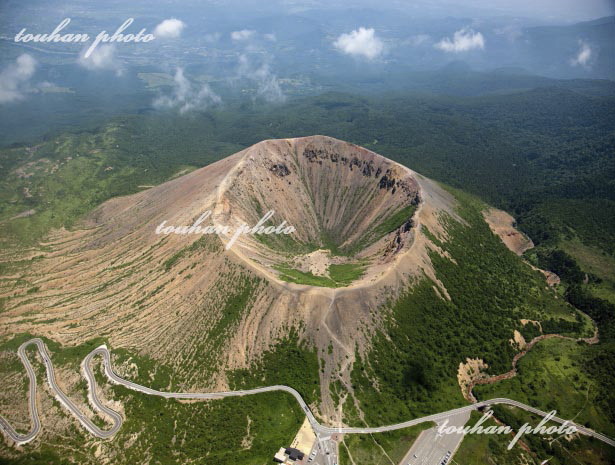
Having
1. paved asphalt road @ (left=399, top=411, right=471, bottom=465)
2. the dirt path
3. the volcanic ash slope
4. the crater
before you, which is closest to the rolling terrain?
the volcanic ash slope

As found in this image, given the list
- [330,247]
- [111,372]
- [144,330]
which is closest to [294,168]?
[330,247]

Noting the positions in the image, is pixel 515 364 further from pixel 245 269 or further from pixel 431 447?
pixel 245 269

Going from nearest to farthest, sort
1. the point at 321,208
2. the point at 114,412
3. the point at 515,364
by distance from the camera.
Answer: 1. the point at 114,412
2. the point at 515,364
3. the point at 321,208

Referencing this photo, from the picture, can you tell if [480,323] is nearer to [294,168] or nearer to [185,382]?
[185,382]

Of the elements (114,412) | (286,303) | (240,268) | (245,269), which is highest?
(240,268)

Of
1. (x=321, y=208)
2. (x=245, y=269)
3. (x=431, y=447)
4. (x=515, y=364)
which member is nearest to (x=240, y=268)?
(x=245, y=269)

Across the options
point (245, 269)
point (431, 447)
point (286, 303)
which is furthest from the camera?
point (245, 269)

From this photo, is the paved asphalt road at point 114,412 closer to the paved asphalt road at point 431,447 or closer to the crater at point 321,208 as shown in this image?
the paved asphalt road at point 431,447

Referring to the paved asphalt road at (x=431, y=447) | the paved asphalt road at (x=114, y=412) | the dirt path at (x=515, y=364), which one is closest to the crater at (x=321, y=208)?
the paved asphalt road at (x=114, y=412)

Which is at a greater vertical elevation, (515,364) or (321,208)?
(321,208)

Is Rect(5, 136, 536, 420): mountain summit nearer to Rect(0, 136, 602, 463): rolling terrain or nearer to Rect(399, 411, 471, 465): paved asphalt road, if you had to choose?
Rect(0, 136, 602, 463): rolling terrain

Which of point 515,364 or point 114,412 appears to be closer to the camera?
point 114,412
